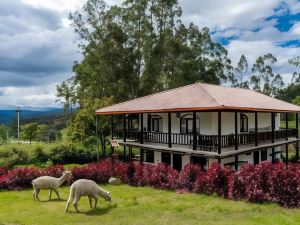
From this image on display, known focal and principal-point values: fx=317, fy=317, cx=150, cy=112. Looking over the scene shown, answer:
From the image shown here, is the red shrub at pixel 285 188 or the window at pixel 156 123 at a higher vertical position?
the window at pixel 156 123

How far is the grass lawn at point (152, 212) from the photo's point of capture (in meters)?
10.4

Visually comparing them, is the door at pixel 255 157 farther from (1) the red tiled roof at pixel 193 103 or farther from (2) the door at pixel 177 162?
(2) the door at pixel 177 162

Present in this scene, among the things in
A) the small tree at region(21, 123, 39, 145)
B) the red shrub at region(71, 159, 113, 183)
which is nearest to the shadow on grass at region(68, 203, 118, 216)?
the red shrub at region(71, 159, 113, 183)

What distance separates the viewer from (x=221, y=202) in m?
13.1

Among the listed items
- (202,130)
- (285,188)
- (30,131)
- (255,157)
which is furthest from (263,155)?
(30,131)

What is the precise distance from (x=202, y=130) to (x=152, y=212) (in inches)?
370

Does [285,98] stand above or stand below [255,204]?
above

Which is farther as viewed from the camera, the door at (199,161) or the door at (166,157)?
the door at (166,157)

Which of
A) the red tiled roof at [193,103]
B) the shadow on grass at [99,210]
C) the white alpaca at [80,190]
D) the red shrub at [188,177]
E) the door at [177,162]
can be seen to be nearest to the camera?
the shadow on grass at [99,210]

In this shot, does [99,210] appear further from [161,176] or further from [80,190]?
[161,176]

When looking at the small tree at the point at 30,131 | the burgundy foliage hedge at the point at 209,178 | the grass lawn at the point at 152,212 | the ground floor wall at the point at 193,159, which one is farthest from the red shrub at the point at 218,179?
the small tree at the point at 30,131

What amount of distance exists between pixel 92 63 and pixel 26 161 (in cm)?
1413

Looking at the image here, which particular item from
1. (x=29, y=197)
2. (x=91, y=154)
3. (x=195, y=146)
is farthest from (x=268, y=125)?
(x=29, y=197)

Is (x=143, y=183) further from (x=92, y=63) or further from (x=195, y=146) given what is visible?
(x=92, y=63)
